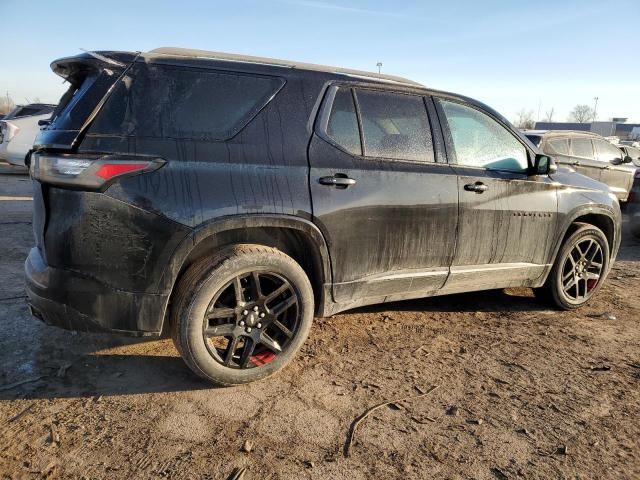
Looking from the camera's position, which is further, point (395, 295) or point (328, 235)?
point (395, 295)

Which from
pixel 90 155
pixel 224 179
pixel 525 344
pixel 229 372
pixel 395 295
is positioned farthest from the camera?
pixel 525 344

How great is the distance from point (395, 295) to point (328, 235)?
2.65 feet

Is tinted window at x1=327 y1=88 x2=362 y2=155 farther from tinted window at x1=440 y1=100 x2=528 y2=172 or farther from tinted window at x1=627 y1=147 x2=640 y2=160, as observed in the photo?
tinted window at x1=627 y1=147 x2=640 y2=160

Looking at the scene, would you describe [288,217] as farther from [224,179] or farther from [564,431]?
[564,431]

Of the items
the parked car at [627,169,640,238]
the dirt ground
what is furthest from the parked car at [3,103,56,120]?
the parked car at [627,169,640,238]

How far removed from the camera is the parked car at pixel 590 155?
314 inches

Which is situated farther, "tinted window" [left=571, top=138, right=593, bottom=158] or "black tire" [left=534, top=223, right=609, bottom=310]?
"tinted window" [left=571, top=138, right=593, bottom=158]

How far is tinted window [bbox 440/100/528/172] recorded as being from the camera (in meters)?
3.62

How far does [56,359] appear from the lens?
3113 mm

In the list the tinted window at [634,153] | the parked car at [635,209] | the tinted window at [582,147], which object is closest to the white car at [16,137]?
the tinted window at [582,147]

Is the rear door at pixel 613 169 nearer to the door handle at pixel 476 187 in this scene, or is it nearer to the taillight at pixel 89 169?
the door handle at pixel 476 187

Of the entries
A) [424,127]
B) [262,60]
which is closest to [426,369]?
[424,127]

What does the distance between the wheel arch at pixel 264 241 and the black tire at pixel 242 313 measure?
9 centimetres

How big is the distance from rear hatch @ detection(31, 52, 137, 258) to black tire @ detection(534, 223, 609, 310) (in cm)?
381
